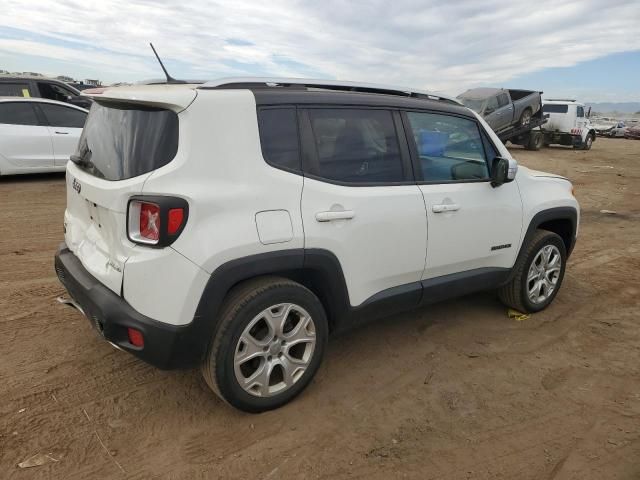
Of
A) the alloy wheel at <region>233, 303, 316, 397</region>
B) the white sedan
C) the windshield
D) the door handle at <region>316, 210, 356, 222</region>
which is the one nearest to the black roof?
the door handle at <region>316, 210, 356, 222</region>

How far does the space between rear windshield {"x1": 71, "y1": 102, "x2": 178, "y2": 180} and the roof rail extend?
1.03 feet

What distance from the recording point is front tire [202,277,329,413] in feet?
8.23

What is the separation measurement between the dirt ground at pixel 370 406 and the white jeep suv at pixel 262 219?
32cm

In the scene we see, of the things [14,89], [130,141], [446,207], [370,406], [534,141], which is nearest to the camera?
[130,141]

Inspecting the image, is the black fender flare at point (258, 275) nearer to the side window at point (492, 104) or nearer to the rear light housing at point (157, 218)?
the rear light housing at point (157, 218)

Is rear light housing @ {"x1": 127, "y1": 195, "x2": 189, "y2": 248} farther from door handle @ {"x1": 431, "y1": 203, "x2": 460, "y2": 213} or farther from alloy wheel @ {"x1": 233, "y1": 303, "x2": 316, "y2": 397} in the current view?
door handle @ {"x1": 431, "y1": 203, "x2": 460, "y2": 213}

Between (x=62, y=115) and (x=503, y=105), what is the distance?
14995 millimetres

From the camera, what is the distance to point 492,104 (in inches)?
702

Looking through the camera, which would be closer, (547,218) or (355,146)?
(355,146)

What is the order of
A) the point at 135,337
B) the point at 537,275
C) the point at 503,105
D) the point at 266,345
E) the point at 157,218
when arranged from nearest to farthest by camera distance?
the point at 157,218
the point at 135,337
the point at 266,345
the point at 537,275
the point at 503,105

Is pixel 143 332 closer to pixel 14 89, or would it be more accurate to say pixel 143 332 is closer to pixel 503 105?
pixel 14 89

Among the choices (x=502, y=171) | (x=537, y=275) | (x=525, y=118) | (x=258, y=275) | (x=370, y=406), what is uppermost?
(x=525, y=118)

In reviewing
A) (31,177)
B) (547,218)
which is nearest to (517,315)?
(547,218)

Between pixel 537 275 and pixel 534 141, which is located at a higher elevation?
pixel 534 141
